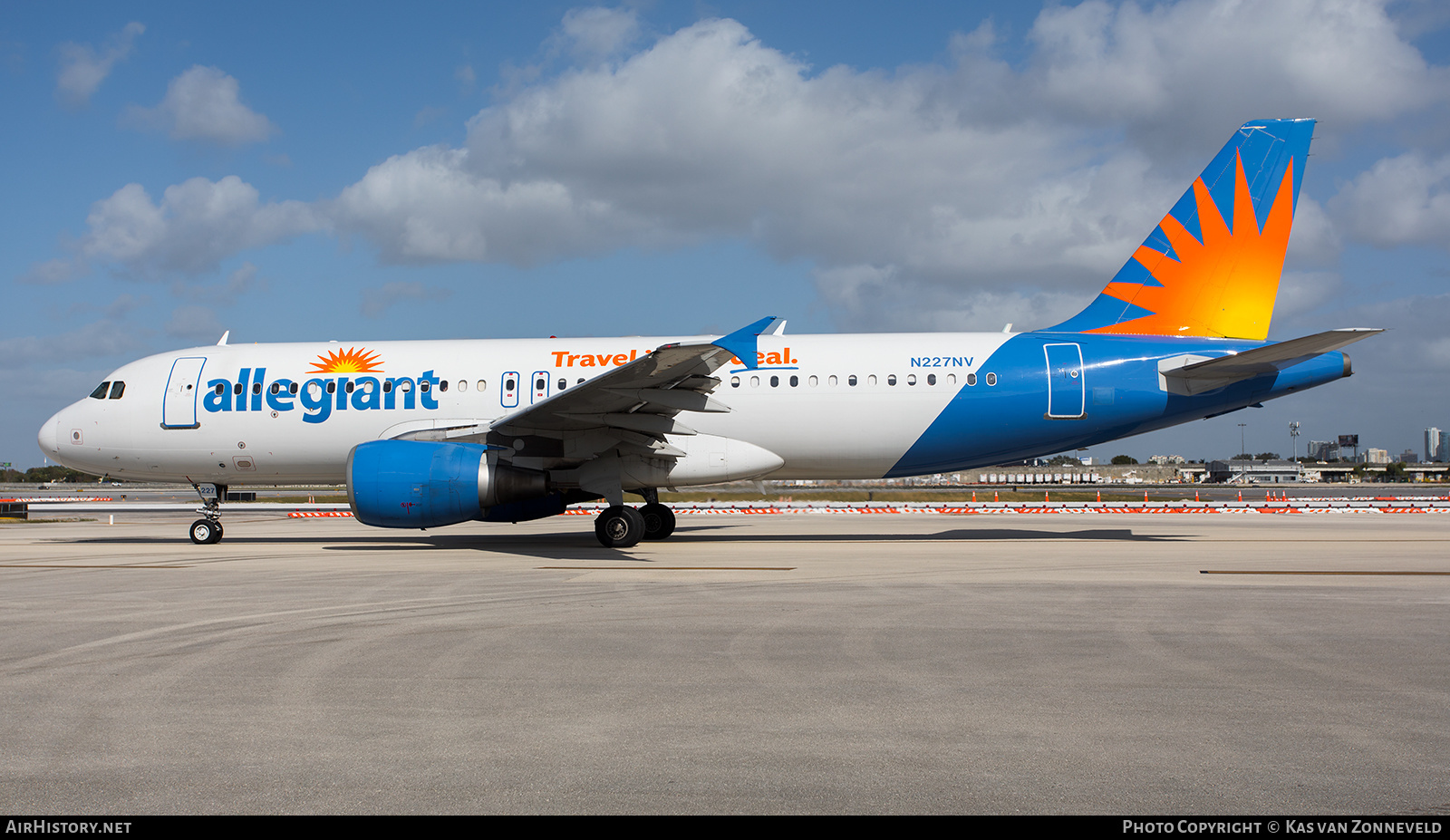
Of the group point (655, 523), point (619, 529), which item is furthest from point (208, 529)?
point (655, 523)

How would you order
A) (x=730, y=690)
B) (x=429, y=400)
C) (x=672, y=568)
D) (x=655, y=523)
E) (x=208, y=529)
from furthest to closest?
(x=655, y=523) < (x=208, y=529) < (x=429, y=400) < (x=672, y=568) < (x=730, y=690)

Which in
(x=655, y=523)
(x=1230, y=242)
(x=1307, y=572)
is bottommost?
(x=1307, y=572)

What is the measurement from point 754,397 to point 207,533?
10422mm

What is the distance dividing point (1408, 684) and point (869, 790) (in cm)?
383

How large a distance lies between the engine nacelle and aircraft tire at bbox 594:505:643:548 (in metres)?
1.58

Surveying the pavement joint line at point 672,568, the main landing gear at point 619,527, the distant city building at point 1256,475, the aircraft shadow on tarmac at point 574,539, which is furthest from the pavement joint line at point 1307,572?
the distant city building at point 1256,475

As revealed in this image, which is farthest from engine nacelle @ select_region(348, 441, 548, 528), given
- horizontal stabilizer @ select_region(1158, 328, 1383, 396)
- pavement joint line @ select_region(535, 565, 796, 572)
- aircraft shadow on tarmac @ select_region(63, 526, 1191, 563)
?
horizontal stabilizer @ select_region(1158, 328, 1383, 396)

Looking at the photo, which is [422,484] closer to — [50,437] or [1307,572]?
[50,437]

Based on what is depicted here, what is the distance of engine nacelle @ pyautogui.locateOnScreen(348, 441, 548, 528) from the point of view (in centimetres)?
1406

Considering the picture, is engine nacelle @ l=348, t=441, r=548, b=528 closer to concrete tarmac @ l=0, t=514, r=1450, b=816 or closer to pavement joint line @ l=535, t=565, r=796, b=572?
concrete tarmac @ l=0, t=514, r=1450, b=816

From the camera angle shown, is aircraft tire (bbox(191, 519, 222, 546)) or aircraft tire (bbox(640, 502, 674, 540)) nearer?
aircraft tire (bbox(191, 519, 222, 546))

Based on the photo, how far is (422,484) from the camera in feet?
46.3

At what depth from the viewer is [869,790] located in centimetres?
365

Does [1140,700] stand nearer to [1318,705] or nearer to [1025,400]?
[1318,705]
